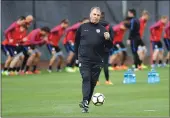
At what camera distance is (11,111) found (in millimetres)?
15883

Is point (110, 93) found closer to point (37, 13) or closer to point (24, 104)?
point (24, 104)

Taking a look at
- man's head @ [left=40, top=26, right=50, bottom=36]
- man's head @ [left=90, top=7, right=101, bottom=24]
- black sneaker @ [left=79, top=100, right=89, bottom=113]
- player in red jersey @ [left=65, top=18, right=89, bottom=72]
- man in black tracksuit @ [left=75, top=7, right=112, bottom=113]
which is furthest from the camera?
player in red jersey @ [left=65, top=18, right=89, bottom=72]

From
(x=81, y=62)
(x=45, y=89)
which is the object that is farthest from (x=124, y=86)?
(x=81, y=62)

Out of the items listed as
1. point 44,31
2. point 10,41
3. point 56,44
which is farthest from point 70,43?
point 10,41

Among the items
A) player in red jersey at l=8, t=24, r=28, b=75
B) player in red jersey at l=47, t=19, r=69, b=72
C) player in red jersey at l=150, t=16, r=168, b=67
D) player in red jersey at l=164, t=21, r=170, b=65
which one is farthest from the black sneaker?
player in red jersey at l=164, t=21, r=170, b=65

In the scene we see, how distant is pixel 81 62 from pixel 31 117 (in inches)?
71.2

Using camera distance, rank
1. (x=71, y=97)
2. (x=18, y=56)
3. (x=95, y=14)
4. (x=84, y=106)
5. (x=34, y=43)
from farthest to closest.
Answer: (x=34, y=43), (x=18, y=56), (x=71, y=97), (x=84, y=106), (x=95, y=14)

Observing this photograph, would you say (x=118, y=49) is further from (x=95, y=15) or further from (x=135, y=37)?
(x=95, y=15)

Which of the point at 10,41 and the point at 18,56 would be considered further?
the point at 18,56

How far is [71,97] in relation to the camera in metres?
19.4

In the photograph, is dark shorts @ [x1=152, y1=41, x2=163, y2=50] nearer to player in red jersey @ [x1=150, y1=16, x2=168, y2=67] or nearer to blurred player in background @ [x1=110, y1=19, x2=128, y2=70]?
player in red jersey @ [x1=150, y1=16, x2=168, y2=67]

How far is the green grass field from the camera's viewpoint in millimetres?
15648

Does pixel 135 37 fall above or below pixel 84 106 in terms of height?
below

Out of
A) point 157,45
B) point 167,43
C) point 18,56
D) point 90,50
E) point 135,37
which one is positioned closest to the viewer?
point 90,50
